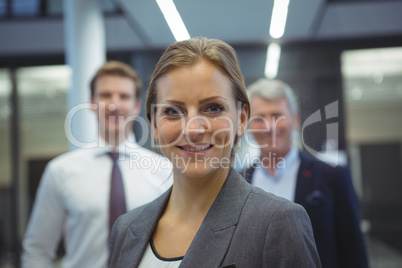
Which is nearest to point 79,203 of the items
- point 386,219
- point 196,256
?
point 196,256

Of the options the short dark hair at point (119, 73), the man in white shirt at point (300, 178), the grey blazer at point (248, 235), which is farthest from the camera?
the short dark hair at point (119, 73)

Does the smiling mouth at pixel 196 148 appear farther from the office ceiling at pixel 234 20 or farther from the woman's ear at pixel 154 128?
the office ceiling at pixel 234 20

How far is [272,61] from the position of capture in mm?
1275

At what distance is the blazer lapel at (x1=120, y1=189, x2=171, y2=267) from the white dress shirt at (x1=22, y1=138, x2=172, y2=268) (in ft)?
0.97

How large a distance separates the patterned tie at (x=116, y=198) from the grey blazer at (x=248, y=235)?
0.60 metres

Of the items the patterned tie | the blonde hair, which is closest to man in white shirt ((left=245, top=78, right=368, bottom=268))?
the blonde hair

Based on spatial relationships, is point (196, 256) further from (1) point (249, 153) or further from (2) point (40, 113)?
(2) point (40, 113)

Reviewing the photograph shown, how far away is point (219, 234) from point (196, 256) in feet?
0.23

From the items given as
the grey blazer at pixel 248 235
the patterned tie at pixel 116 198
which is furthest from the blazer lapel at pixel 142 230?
the patterned tie at pixel 116 198

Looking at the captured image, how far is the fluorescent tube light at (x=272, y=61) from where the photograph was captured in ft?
3.94

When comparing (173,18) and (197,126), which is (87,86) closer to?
(173,18)

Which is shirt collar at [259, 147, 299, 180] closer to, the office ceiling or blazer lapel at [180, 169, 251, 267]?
blazer lapel at [180, 169, 251, 267]

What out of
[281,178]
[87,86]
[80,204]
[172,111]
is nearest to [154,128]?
[172,111]

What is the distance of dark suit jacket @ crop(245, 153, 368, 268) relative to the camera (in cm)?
107
